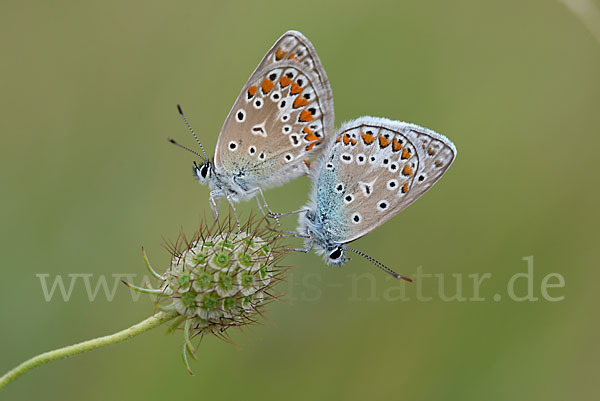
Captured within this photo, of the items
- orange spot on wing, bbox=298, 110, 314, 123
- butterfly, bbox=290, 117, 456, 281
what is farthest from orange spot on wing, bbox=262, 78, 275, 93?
butterfly, bbox=290, 117, 456, 281

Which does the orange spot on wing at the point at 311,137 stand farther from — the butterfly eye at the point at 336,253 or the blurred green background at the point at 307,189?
the blurred green background at the point at 307,189

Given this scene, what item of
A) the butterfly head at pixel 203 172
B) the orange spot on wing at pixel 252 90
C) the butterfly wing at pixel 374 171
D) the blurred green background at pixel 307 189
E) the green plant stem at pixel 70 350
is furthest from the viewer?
the blurred green background at pixel 307 189

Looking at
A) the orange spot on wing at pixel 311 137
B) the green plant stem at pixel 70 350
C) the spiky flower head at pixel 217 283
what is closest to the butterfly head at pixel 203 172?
the orange spot on wing at pixel 311 137

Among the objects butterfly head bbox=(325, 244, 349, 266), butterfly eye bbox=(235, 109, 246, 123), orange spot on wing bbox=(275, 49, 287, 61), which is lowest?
butterfly head bbox=(325, 244, 349, 266)

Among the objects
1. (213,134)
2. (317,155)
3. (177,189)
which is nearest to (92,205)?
(177,189)

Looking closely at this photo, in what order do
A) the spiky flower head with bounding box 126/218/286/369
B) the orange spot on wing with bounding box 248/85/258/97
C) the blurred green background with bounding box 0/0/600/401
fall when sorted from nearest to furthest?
the spiky flower head with bounding box 126/218/286/369, the orange spot on wing with bounding box 248/85/258/97, the blurred green background with bounding box 0/0/600/401

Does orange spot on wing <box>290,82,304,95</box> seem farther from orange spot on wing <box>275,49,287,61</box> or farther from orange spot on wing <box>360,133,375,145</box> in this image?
orange spot on wing <box>360,133,375,145</box>

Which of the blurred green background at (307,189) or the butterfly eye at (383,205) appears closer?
the butterfly eye at (383,205)

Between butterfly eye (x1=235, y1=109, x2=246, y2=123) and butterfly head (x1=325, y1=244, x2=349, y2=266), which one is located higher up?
butterfly eye (x1=235, y1=109, x2=246, y2=123)

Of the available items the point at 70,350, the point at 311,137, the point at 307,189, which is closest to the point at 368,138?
the point at 311,137
